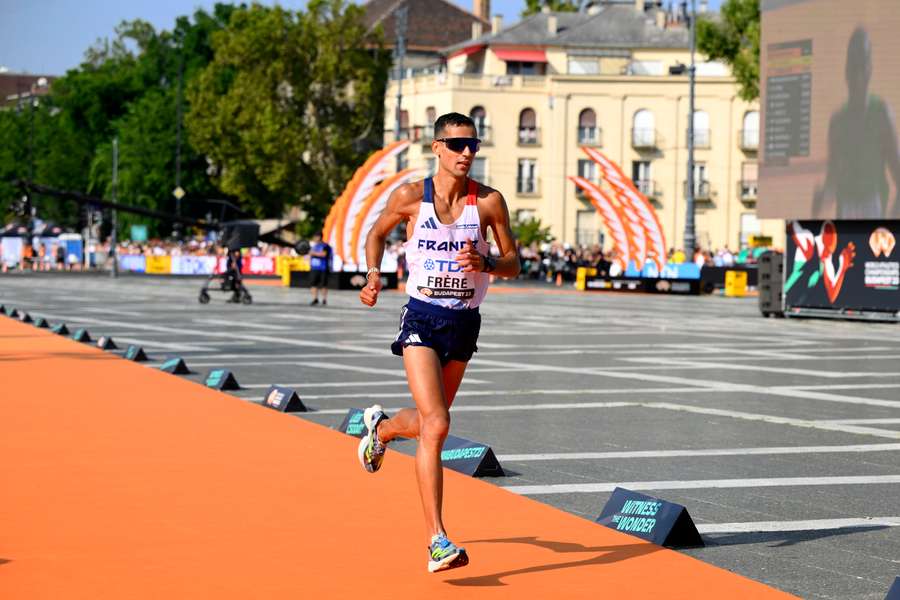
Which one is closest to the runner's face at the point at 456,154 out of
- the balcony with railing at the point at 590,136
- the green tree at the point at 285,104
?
the green tree at the point at 285,104

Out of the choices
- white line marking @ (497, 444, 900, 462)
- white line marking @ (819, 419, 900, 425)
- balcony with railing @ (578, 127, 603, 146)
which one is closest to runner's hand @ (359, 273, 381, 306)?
white line marking @ (497, 444, 900, 462)

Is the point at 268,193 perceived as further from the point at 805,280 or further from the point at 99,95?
the point at 805,280

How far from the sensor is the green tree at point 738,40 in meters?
60.8

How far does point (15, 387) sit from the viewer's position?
50.0ft

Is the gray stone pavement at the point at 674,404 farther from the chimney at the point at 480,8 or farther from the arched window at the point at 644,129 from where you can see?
the chimney at the point at 480,8

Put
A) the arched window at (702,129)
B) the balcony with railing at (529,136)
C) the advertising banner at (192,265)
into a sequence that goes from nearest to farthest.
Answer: the advertising banner at (192,265) < the arched window at (702,129) < the balcony with railing at (529,136)

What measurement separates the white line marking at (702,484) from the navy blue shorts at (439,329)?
2155mm

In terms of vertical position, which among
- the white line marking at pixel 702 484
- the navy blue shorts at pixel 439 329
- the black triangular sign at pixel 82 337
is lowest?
the black triangular sign at pixel 82 337

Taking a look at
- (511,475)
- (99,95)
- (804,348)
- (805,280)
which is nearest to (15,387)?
(511,475)

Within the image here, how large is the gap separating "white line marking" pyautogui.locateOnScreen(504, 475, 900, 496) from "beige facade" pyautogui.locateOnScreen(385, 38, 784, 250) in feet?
259

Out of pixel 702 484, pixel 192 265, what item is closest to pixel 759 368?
pixel 702 484

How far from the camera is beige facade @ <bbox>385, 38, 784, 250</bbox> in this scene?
3506 inches

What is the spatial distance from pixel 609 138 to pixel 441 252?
3293 inches

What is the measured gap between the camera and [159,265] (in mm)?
77188
